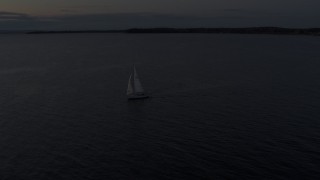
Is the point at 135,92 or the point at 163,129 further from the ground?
the point at 135,92

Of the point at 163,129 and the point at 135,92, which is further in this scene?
the point at 135,92

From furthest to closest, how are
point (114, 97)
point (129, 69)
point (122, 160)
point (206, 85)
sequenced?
point (129, 69), point (206, 85), point (114, 97), point (122, 160)

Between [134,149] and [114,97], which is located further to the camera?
[114,97]

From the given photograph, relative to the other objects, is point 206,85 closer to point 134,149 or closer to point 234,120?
point 234,120

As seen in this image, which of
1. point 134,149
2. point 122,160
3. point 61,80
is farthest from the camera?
point 61,80

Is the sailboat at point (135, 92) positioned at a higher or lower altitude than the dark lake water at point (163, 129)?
higher

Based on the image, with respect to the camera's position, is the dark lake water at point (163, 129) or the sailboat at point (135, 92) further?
the sailboat at point (135, 92)

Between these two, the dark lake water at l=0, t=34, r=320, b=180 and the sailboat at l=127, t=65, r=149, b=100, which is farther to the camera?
the sailboat at l=127, t=65, r=149, b=100

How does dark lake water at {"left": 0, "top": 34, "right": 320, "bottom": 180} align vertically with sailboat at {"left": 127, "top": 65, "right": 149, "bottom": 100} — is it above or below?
below

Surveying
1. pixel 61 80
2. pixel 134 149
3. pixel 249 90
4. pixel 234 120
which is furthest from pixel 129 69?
pixel 134 149
